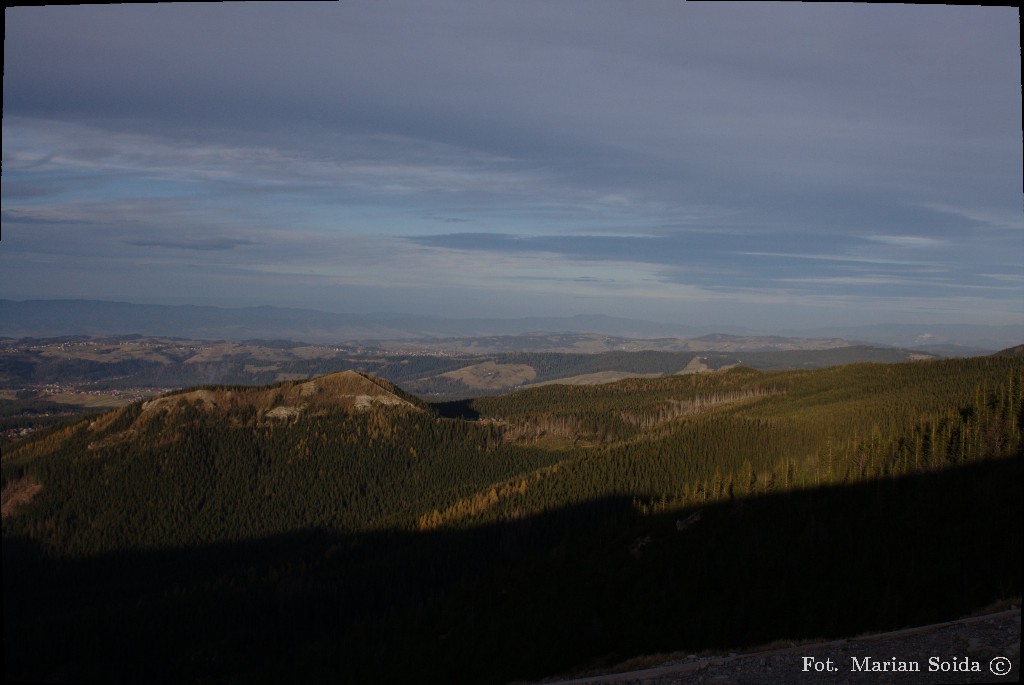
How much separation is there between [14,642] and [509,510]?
Result: 68563mm

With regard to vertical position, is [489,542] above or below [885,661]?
below

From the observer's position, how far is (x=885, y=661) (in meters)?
20.6

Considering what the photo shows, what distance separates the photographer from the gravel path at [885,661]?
1855 cm

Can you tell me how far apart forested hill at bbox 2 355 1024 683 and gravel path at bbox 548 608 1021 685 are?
17.0 feet

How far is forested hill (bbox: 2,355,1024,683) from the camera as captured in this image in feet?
118

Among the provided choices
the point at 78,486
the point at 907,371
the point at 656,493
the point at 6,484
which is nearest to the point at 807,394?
the point at 907,371

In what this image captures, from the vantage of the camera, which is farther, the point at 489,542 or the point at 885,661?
the point at 489,542

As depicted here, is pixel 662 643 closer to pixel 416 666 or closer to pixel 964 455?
pixel 416 666

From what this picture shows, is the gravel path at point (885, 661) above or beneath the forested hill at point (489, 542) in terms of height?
above

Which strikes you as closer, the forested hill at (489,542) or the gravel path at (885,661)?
the gravel path at (885,661)

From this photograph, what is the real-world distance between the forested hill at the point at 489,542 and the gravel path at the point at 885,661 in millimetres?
5168

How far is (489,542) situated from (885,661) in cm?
7611

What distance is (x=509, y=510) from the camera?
10075 cm

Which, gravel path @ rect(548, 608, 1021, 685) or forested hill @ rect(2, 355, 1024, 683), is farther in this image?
forested hill @ rect(2, 355, 1024, 683)
